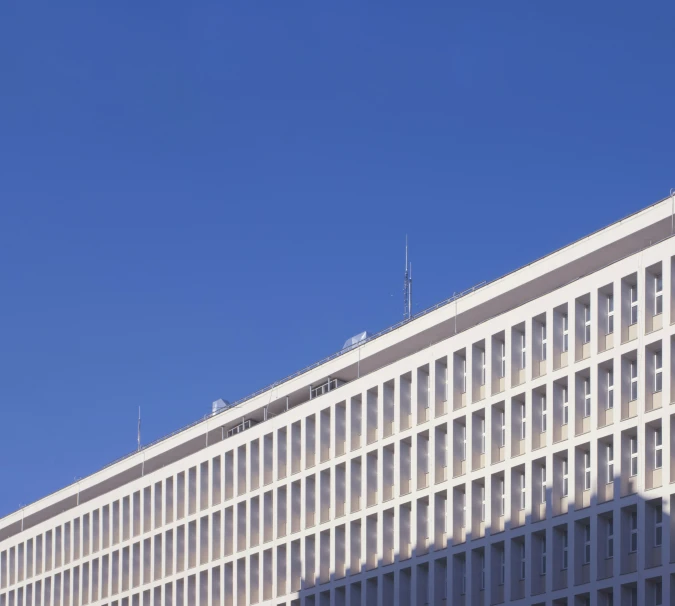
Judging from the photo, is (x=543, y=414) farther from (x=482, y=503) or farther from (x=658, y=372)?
(x=658, y=372)

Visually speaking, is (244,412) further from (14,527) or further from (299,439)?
(14,527)

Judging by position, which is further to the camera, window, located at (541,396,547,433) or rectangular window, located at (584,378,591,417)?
window, located at (541,396,547,433)

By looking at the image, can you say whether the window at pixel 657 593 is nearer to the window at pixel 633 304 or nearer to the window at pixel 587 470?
the window at pixel 587 470

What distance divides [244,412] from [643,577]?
134 ft

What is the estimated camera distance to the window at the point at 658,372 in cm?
7306

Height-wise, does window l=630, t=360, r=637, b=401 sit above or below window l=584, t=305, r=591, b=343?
below

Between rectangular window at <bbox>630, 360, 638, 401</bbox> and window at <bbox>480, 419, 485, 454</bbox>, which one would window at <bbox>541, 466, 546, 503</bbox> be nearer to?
window at <bbox>480, 419, 485, 454</bbox>

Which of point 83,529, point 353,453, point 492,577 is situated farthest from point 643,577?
point 83,529

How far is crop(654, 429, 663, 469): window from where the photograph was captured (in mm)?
72000

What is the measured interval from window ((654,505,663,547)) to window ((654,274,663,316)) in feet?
28.5

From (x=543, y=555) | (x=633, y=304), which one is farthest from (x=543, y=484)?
(x=633, y=304)

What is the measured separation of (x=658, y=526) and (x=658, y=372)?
6.83m

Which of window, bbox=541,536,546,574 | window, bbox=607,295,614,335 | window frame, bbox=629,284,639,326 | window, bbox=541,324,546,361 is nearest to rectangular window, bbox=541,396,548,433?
window, bbox=541,324,546,361

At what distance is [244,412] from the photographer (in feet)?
350
